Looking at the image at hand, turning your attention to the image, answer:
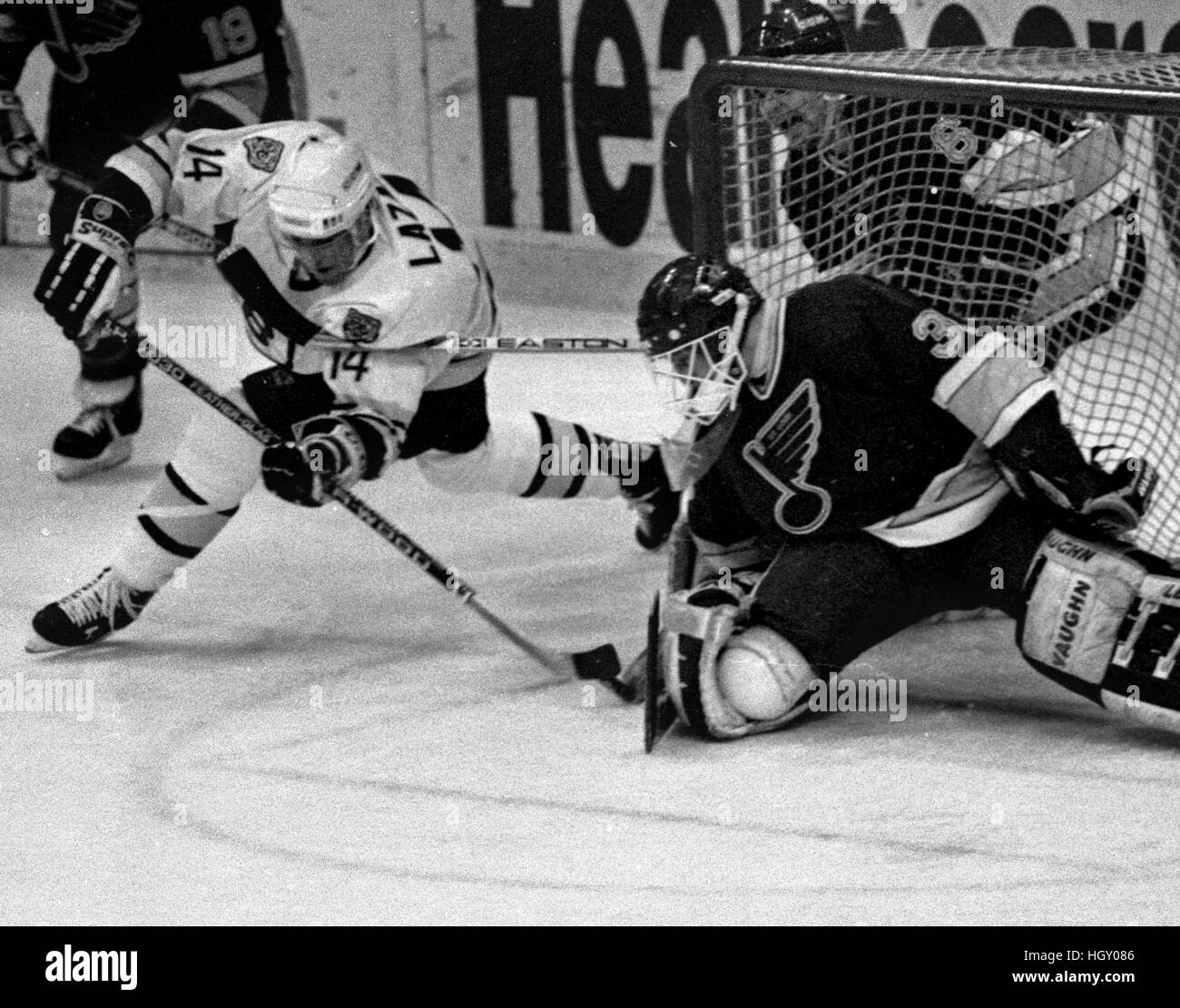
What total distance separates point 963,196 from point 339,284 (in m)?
1.10

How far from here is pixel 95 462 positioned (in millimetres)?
4500

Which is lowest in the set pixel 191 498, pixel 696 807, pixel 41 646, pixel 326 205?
pixel 41 646

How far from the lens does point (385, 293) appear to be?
3.37 metres

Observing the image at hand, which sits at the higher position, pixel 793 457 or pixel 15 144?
pixel 15 144

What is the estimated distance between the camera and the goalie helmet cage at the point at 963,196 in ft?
11.0

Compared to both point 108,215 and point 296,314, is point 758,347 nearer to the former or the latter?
point 296,314

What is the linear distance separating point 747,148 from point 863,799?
142 cm

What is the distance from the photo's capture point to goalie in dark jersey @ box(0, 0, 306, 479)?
4.45 meters

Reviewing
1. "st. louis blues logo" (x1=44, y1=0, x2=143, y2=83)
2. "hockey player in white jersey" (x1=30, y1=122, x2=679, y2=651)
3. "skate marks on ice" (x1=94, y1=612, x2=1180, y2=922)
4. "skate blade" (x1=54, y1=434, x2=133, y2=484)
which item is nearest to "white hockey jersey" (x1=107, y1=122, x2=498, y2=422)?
"hockey player in white jersey" (x1=30, y1=122, x2=679, y2=651)

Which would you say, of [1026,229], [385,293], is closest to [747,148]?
[1026,229]

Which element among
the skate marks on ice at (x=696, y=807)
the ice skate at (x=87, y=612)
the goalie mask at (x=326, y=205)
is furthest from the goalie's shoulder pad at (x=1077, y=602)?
the ice skate at (x=87, y=612)

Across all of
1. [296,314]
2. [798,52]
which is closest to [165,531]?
[296,314]

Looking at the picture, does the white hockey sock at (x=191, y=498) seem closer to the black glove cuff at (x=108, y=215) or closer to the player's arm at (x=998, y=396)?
the black glove cuff at (x=108, y=215)

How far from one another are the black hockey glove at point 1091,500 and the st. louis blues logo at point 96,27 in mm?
2563
